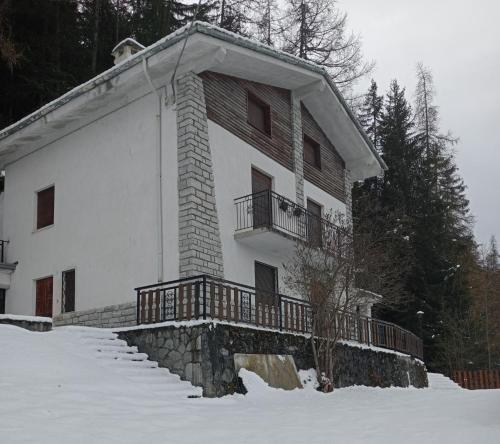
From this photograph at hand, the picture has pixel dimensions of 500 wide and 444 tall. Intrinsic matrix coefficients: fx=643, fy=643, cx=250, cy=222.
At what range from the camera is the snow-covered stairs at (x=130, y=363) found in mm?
10000

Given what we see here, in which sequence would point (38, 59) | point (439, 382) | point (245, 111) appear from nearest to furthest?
point (245, 111) → point (38, 59) → point (439, 382)

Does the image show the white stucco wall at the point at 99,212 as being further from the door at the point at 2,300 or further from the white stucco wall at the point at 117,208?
the door at the point at 2,300

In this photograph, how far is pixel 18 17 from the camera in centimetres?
2270

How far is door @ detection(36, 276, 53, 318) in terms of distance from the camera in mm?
16570

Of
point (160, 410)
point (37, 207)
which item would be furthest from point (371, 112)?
point (160, 410)

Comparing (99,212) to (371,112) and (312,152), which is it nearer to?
(312,152)

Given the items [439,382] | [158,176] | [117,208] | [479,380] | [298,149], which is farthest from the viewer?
[479,380]

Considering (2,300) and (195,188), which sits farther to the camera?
(2,300)

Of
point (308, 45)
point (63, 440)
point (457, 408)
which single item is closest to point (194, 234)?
point (457, 408)

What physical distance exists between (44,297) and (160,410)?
934cm

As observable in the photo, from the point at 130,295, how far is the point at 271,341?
386 cm

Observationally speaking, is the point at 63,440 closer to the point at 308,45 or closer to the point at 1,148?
the point at 1,148

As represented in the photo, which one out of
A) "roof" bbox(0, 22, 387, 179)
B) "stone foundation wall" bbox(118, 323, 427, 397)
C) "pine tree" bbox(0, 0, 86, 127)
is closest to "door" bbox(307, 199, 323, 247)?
"stone foundation wall" bbox(118, 323, 427, 397)

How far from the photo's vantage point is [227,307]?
1145cm
